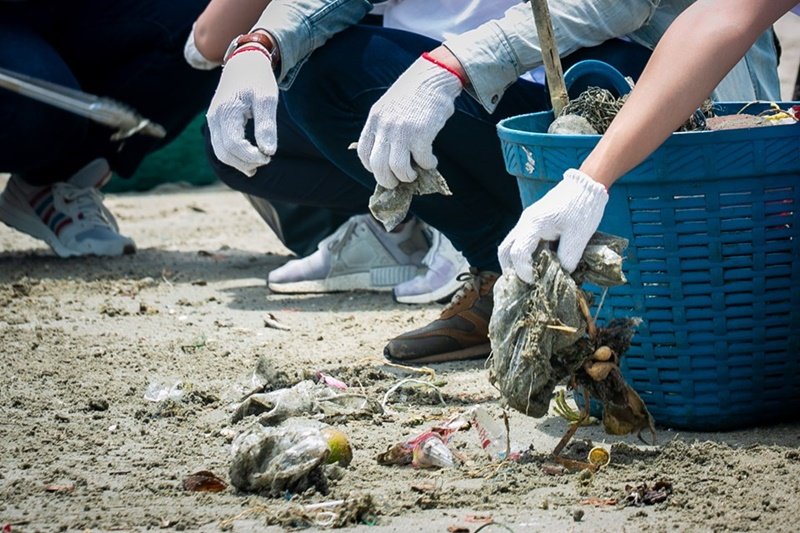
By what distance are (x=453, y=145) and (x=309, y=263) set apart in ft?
3.65

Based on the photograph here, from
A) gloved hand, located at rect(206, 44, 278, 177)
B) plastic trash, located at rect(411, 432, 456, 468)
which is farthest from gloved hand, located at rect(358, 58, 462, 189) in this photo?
plastic trash, located at rect(411, 432, 456, 468)

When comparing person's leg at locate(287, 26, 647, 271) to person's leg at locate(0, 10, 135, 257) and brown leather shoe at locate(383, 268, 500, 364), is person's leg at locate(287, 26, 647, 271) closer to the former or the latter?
brown leather shoe at locate(383, 268, 500, 364)

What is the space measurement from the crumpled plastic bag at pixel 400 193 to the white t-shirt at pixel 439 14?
55 centimetres

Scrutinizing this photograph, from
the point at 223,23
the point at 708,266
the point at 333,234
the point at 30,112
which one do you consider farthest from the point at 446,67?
the point at 30,112

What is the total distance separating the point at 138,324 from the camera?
3.49 m

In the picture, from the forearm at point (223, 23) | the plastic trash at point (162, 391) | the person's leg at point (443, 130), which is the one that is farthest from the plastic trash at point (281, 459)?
the forearm at point (223, 23)

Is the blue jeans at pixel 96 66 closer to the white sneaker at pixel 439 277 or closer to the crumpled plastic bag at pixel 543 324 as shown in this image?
the white sneaker at pixel 439 277

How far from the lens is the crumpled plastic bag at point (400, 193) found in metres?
2.45

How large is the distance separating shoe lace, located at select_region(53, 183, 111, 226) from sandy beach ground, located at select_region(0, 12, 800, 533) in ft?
1.00

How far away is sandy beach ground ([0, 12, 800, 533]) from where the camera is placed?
1968mm

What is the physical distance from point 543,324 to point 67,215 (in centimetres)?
289

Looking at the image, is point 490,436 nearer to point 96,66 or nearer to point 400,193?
point 400,193

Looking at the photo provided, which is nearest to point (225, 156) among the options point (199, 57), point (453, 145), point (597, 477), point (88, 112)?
point (453, 145)

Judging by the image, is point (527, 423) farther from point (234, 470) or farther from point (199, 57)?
point (199, 57)
